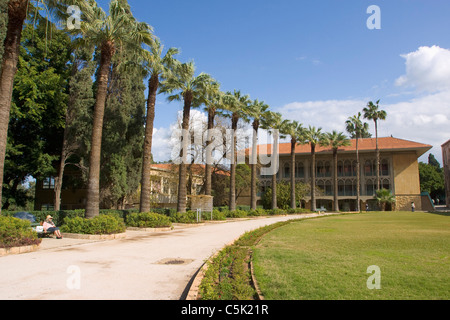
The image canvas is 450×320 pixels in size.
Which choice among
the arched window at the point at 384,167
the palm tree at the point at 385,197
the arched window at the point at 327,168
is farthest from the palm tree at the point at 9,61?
the arched window at the point at 384,167

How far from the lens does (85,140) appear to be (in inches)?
987

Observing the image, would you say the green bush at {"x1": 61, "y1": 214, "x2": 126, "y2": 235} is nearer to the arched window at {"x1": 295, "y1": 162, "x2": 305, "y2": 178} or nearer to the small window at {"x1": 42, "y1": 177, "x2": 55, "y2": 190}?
the small window at {"x1": 42, "y1": 177, "x2": 55, "y2": 190}

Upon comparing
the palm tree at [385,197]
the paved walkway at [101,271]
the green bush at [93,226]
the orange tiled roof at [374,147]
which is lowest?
the paved walkway at [101,271]

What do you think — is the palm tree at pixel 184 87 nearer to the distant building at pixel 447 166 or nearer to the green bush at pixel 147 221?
the green bush at pixel 147 221

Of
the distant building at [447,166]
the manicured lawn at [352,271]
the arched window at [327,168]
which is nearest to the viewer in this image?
the manicured lawn at [352,271]

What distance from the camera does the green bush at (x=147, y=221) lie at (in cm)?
1919

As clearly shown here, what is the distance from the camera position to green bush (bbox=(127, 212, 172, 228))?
63.0 feet

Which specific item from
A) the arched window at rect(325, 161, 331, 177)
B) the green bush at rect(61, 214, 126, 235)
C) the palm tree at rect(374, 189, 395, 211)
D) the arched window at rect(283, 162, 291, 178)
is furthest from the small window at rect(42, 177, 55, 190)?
the arched window at rect(325, 161, 331, 177)

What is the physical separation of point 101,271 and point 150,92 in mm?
15887

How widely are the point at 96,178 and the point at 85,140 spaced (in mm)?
9452

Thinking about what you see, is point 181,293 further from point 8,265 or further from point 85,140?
point 85,140

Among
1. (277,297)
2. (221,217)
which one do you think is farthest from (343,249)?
(221,217)

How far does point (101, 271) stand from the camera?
7.82 meters

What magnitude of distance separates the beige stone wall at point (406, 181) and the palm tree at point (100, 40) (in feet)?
170
